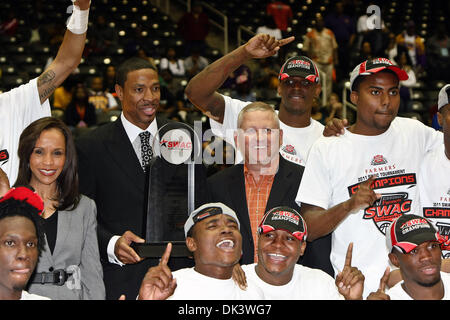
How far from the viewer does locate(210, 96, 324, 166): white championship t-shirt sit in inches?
182

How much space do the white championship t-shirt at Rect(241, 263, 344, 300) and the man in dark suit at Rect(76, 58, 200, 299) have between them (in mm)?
757

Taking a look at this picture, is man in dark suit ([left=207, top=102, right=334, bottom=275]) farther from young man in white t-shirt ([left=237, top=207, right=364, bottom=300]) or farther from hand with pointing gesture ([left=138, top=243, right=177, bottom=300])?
hand with pointing gesture ([left=138, top=243, right=177, bottom=300])

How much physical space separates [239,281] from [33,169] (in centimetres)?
133

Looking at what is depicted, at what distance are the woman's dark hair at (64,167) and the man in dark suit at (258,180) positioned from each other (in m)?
0.92

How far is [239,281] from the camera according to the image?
11.8 ft

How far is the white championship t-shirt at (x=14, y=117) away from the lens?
4.10m

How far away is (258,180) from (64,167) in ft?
4.12

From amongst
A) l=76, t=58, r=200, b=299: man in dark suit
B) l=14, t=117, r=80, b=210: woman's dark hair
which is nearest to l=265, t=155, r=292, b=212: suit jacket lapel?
l=76, t=58, r=200, b=299: man in dark suit

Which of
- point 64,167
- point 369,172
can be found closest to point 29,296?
point 64,167

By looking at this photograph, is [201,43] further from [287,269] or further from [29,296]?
[29,296]

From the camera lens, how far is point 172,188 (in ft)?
13.6

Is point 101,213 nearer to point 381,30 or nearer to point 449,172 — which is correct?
point 449,172

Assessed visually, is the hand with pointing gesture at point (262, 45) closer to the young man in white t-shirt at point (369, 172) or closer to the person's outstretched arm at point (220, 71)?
the person's outstretched arm at point (220, 71)
